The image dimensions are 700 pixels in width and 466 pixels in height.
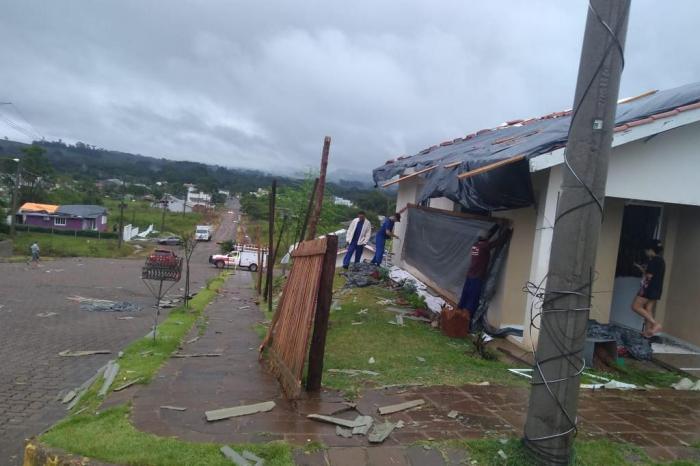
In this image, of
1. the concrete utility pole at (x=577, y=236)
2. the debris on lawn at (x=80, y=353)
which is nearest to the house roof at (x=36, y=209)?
the debris on lawn at (x=80, y=353)

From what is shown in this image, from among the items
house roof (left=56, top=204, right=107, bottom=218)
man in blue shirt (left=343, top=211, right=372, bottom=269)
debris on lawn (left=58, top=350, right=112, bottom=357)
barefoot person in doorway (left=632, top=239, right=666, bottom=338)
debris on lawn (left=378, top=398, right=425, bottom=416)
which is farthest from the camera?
house roof (left=56, top=204, right=107, bottom=218)

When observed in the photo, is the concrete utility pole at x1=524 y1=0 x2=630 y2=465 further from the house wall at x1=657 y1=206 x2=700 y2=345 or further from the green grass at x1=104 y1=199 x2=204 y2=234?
the green grass at x1=104 y1=199 x2=204 y2=234

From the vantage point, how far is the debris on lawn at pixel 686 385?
6.18 m

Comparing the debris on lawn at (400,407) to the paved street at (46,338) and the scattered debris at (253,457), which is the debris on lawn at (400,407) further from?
the paved street at (46,338)

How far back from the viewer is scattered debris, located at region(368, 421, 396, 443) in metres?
4.09

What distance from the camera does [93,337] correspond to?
12438mm

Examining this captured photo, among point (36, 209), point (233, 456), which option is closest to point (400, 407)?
point (233, 456)

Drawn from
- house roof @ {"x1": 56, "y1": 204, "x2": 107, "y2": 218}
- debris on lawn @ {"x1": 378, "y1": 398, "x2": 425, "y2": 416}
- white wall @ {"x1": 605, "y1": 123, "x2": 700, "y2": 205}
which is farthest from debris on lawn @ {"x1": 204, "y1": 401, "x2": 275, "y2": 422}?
house roof @ {"x1": 56, "y1": 204, "x2": 107, "y2": 218}

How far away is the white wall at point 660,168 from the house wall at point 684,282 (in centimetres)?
93

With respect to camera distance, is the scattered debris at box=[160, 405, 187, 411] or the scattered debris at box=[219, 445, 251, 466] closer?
the scattered debris at box=[219, 445, 251, 466]

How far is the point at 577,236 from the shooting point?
131 inches

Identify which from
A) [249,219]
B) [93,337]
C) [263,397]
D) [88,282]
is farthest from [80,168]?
[263,397]

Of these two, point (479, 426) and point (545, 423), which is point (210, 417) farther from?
point (545, 423)

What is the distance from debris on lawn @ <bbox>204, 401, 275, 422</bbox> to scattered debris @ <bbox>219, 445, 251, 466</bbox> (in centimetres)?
71
